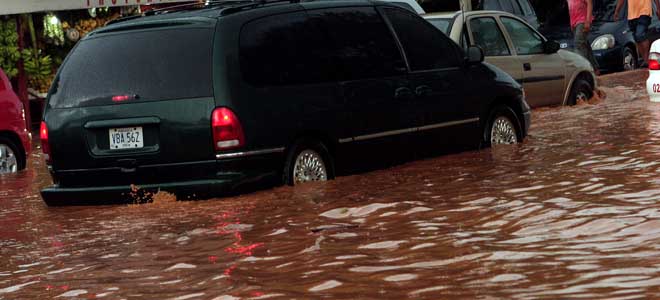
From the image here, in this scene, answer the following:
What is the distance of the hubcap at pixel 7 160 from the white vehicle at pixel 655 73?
7797mm

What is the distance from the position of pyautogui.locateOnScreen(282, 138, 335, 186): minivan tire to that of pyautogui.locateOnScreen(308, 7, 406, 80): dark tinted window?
0.67m

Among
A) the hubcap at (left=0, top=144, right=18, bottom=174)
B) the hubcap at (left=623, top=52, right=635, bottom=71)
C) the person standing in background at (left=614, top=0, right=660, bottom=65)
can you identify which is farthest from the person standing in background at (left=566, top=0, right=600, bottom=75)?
the hubcap at (left=0, top=144, right=18, bottom=174)

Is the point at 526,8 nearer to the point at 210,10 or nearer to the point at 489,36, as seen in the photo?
the point at 489,36

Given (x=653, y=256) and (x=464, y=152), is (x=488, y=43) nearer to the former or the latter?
(x=464, y=152)

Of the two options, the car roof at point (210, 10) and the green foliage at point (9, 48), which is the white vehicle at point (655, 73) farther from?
the green foliage at point (9, 48)

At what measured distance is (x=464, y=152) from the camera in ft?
45.2

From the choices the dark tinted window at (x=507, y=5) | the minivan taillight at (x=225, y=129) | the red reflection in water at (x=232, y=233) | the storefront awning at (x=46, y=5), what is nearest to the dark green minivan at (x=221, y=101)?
the minivan taillight at (x=225, y=129)

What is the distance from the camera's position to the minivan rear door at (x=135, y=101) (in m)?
11.1

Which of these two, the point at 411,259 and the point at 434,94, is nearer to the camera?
the point at 411,259

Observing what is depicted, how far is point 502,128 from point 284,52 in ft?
10.8

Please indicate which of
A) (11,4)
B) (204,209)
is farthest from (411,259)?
(11,4)

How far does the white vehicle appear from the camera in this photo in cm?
1842

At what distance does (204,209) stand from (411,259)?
10.1 feet

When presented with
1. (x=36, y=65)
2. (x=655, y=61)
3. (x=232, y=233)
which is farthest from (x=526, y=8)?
(x=232, y=233)
